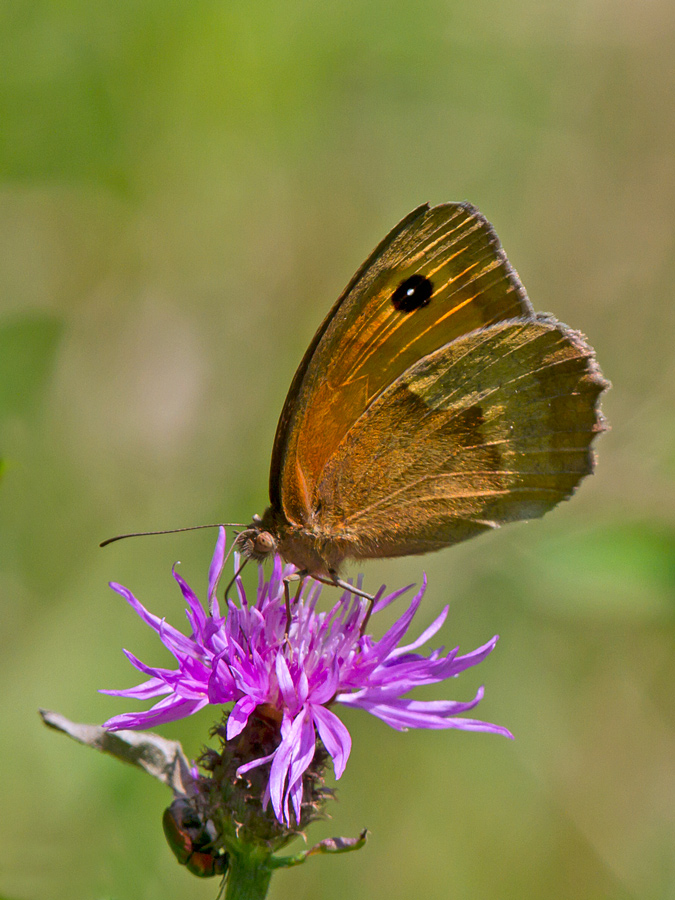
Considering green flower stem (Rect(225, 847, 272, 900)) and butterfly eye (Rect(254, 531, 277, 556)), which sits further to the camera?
butterfly eye (Rect(254, 531, 277, 556))

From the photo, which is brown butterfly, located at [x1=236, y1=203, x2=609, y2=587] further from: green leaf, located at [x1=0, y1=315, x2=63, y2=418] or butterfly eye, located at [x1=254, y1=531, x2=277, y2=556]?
green leaf, located at [x1=0, y1=315, x2=63, y2=418]

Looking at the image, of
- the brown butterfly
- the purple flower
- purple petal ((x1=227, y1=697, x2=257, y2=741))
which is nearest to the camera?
purple petal ((x1=227, y1=697, x2=257, y2=741))

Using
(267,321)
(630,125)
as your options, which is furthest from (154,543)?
(630,125)

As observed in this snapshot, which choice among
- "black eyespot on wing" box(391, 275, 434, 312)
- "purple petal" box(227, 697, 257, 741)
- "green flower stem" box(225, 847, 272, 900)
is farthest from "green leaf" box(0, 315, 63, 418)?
"green flower stem" box(225, 847, 272, 900)

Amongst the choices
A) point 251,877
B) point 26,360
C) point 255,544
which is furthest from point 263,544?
point 26,360

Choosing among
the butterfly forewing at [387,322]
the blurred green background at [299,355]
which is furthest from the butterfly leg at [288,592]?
the blurred green background at [299,355]

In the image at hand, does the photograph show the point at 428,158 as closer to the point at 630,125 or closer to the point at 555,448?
the point at 630,125
